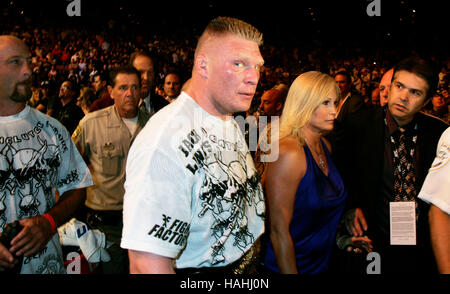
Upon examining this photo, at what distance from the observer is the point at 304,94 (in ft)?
7.71

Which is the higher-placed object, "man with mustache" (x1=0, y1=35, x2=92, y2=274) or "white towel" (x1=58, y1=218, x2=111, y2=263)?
"man with mustache" (x1=0, y1=35, x2=92, y2=274)

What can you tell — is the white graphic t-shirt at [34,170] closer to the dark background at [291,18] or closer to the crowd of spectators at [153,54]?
the crowd of spectators at [153,54]

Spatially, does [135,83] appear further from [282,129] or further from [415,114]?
[415,114]

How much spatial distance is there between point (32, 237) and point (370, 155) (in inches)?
82.9

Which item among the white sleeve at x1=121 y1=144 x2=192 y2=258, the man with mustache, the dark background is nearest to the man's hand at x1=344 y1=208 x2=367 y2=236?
the white sleeve at x1=121 y1=144 x2=192 y2=258

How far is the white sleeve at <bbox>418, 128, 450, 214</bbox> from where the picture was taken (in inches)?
67.7

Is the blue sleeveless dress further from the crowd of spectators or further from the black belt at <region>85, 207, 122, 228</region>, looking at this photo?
the crowd of spectators

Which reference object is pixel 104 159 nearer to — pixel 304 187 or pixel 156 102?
pixel 156 102

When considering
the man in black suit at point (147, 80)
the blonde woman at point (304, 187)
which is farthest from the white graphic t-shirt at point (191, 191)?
the man in black suit at point (147, 80)

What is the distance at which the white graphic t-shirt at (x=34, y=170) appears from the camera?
6.19 feet

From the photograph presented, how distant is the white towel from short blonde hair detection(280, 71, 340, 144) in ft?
4.26

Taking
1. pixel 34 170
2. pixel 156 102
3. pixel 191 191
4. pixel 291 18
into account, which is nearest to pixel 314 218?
pixel 191 191

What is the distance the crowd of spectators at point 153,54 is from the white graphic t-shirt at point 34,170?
6.21 m

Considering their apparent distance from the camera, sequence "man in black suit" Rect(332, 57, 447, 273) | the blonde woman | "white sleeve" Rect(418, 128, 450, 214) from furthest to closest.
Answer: "man in black suit" Rect(332, 57, 447, 273), the blonde woman, "white sleeve" Rect(418, 128, 450, 214)
